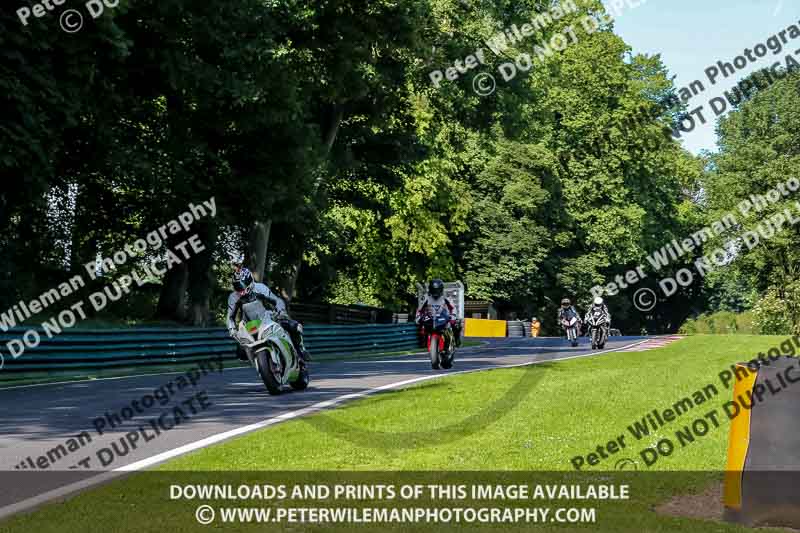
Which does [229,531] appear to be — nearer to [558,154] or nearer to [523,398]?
[523,398]

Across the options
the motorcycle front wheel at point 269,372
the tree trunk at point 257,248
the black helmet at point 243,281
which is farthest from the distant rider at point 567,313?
the black helmet at point 243,281

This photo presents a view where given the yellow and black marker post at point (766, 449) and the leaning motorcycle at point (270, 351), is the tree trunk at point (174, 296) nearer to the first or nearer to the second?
the leaning motorcycle at point (270, 351)

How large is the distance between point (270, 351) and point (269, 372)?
1.04ft

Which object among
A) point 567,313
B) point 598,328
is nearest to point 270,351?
point 598,328

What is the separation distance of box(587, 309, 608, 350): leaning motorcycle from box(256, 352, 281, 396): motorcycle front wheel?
20.5 metres

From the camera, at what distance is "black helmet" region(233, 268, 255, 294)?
15.1 meters

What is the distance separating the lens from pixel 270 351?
15328 mm

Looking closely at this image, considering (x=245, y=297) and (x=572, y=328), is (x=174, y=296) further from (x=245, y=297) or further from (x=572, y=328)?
(x=245, y=297)

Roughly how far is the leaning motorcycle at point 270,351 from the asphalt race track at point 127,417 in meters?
0.28

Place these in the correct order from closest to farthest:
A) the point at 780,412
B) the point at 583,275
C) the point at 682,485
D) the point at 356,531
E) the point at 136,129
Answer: the point at 356,531, the point at 780,412, the point at 682,485, the point at 136,129, the point at 583,275

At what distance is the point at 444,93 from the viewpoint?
36.2 meters

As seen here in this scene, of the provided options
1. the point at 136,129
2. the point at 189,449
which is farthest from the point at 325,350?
the point at 189,449

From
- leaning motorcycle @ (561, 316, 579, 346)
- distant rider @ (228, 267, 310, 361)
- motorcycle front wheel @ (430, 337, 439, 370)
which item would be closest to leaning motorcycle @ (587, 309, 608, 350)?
leaning motorcycle @ (561, 316, 579, 346)

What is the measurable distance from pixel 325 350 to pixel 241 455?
85.0 feet
